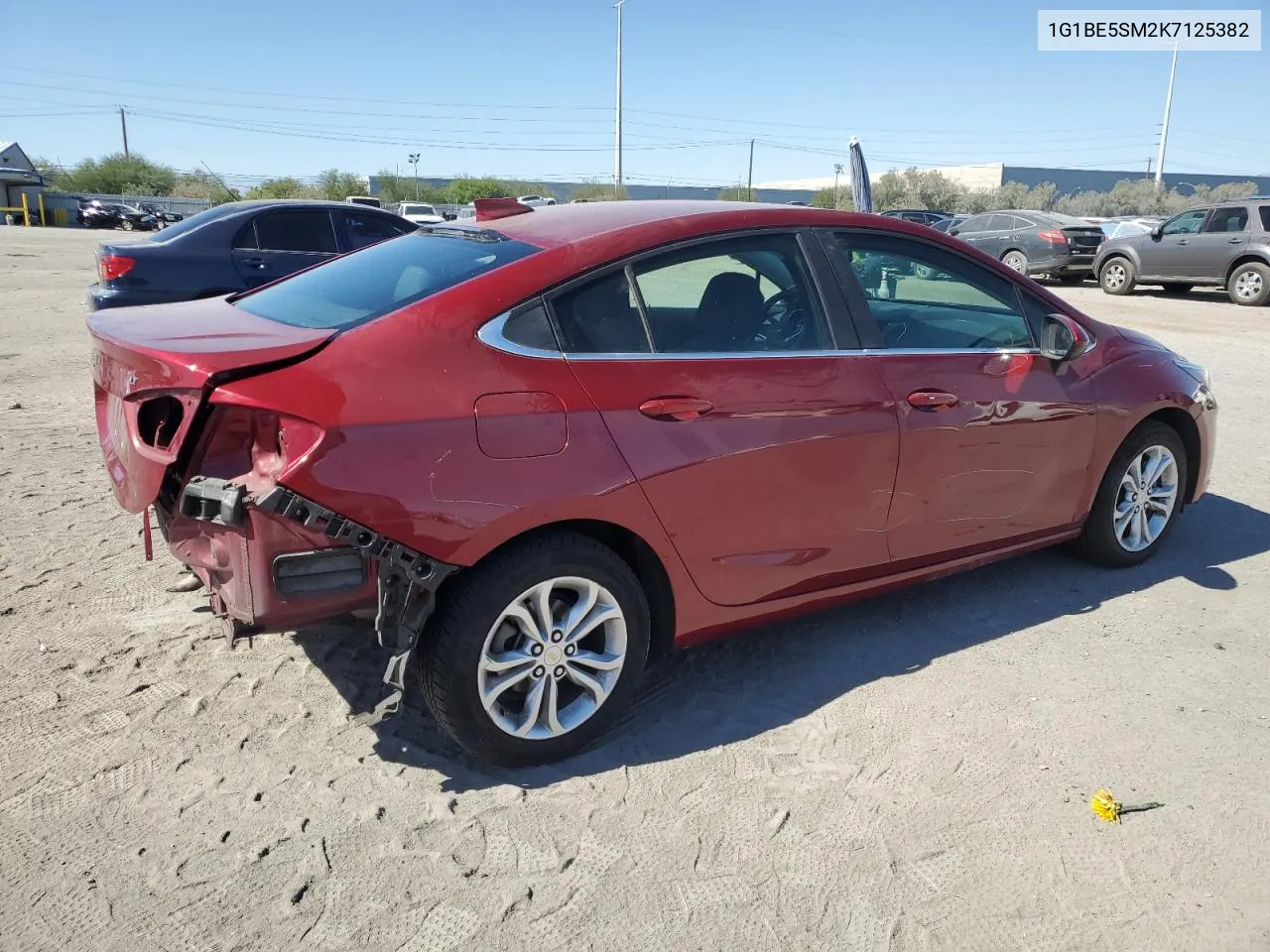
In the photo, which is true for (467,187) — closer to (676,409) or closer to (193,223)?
(193,223)

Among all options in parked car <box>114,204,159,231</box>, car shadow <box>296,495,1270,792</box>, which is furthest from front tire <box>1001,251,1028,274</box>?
parked car <box>114,204,159,231</box>

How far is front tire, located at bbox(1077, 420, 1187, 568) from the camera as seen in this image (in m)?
4.41

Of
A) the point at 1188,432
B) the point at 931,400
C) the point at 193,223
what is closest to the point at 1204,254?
the point at 1188,432

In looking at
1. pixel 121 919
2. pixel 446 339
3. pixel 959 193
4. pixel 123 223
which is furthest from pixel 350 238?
pixel 959 193

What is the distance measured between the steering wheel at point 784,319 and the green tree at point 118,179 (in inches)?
3360

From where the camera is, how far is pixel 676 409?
3.01 meters

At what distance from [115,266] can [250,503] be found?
7.18 meters

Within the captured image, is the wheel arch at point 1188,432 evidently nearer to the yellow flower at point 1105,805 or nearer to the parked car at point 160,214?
the yellow flower at point 1105,805

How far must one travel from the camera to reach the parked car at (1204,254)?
17.4 m

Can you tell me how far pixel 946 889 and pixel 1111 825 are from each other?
2.05 ft

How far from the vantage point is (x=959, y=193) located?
2603 inches

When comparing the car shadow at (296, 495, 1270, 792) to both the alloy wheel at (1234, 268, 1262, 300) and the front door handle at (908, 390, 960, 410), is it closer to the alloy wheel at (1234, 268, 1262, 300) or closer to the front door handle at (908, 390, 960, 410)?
the front door handle at (908, 390, 960, 410)

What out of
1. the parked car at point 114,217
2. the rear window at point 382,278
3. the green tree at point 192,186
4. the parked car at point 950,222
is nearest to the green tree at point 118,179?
the green tree at point 192,186

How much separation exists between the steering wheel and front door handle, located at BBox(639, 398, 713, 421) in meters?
0.40
